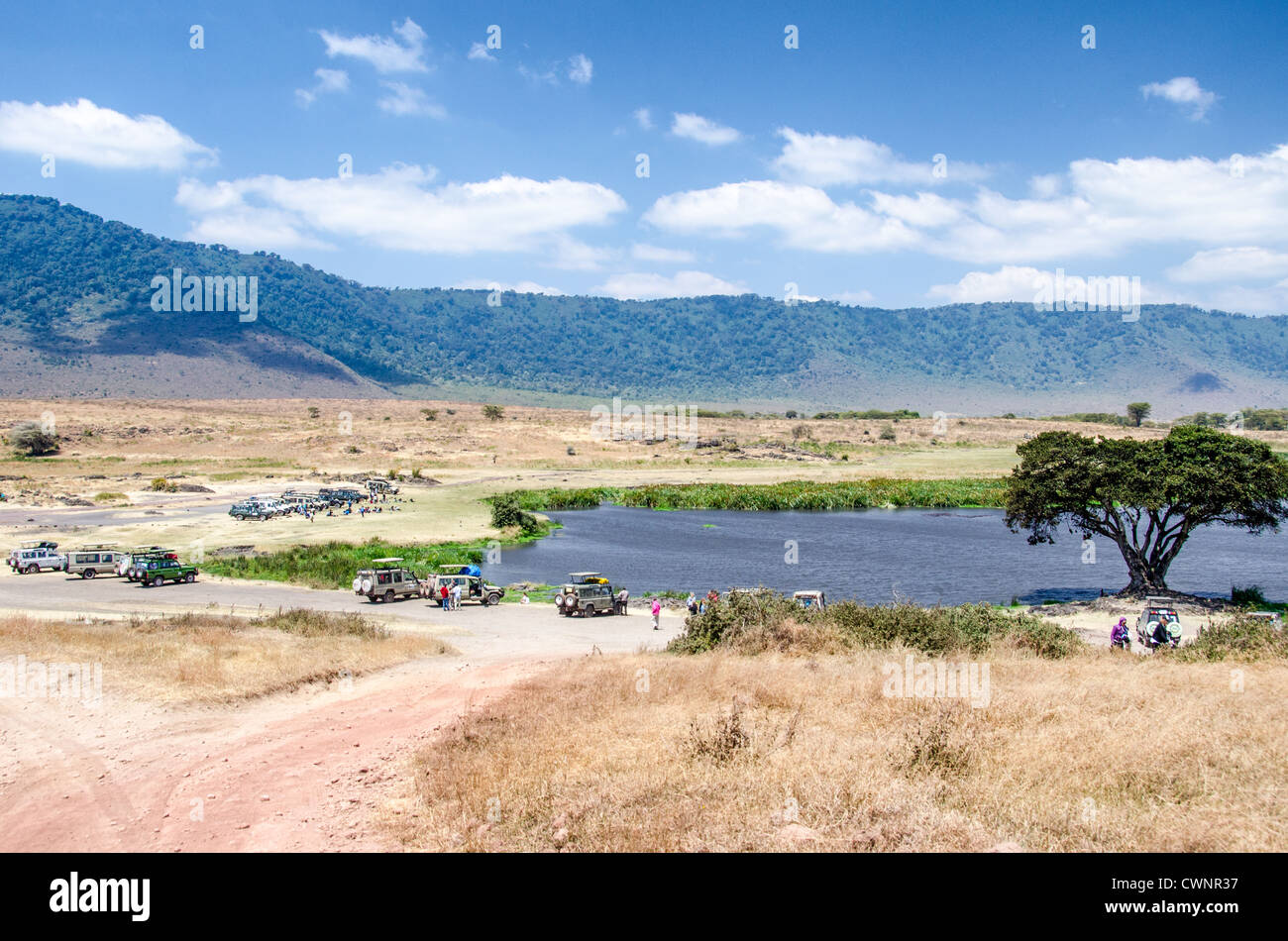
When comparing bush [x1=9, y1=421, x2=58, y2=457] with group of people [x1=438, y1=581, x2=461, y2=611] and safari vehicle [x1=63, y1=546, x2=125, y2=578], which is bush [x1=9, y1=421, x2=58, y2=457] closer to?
safari vehicle [x1=63, y1=546, x2=125, y2=578]

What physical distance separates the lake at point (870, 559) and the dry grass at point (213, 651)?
767 inches

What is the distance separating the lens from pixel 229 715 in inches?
703

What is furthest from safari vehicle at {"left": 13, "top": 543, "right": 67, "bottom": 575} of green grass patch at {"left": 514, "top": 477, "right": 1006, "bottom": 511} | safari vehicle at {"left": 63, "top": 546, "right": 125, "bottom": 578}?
green grass patch at {"left": 514, "top": 477, "right": 1006, "bottom": 511}

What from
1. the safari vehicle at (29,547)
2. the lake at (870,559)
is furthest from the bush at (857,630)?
the safari vehicle at (29,547)

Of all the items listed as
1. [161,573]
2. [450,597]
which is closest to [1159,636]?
[450,597]

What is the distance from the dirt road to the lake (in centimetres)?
2230

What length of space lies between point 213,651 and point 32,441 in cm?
10005

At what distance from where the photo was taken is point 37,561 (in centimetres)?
4494

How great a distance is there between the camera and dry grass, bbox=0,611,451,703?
64.5 ft

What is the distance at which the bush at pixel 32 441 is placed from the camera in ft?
334

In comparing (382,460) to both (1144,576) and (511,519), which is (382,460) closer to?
(511,519)

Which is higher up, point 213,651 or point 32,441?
point 32,441

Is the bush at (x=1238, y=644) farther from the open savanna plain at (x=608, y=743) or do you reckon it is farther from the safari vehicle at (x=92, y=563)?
the safari vehicle at (x=92, y=563)
